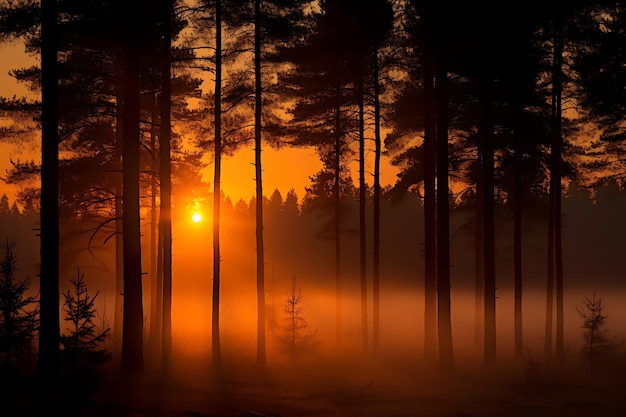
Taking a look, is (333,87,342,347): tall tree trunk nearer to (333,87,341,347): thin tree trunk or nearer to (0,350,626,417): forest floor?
(333,87,341,347): thin tree trunk

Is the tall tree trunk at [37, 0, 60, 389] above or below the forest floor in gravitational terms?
above

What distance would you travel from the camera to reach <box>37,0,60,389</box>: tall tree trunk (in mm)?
12578

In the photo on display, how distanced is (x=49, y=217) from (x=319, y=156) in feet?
46.4

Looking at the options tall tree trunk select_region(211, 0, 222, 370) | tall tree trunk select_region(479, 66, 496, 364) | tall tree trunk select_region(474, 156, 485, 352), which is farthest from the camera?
tall tree trunk select_region(474, 156, 485, 352)

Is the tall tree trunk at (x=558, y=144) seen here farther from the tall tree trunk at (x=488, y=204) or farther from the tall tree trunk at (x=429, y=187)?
the tall tree trunk at (x=429, y=187)

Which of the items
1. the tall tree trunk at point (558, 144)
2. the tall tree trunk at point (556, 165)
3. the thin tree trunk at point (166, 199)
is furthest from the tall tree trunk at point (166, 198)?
the tall tree trunk at point (558, 144)

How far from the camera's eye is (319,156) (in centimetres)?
2544

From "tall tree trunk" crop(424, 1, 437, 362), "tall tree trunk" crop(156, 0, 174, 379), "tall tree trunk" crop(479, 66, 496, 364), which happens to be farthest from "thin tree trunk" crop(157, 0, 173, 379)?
"tall tree trunk" crop(479, 66, 496, 364)

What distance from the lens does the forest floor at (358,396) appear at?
40.3 ft

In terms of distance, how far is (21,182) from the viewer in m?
22.0

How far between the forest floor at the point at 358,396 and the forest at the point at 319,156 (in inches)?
3.7

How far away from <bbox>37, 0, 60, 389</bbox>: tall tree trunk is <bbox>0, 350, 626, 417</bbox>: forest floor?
1.31 meters

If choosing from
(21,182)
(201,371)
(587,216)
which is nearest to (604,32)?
(201,371)

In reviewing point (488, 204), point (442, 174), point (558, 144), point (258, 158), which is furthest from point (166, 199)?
point (558, 144)
